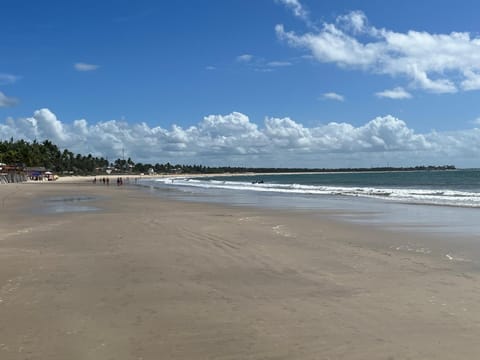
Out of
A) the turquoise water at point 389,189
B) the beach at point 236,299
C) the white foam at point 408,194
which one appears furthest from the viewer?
the turquoise water at point 389,189

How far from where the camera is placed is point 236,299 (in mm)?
7273

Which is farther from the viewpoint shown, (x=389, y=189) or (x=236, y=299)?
(x=389, y=189)

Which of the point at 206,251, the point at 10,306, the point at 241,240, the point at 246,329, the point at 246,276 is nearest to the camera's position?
the point at 246,329

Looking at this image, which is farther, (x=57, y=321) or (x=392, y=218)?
(x=392, y=218)

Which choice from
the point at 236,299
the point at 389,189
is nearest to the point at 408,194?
the point at 389,189

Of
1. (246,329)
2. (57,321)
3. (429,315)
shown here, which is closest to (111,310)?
(57,321)

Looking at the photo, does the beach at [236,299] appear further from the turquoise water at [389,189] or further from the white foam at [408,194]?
the turquoise water at [389,189]

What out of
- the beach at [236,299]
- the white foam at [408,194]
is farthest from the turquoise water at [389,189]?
the beach at [236,299]

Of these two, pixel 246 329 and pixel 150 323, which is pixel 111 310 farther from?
pixel 246 329

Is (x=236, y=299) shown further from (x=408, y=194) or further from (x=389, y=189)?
(x=389, y=189)

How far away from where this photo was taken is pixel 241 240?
1370 cm

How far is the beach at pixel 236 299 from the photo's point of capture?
17.4 ft

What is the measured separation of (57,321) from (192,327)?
5.81ft

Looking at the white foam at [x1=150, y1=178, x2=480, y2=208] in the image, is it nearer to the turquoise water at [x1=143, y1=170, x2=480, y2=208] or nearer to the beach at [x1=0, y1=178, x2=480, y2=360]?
the turquoise water at [x1=143, y1=170, x2=480, y2=208]
